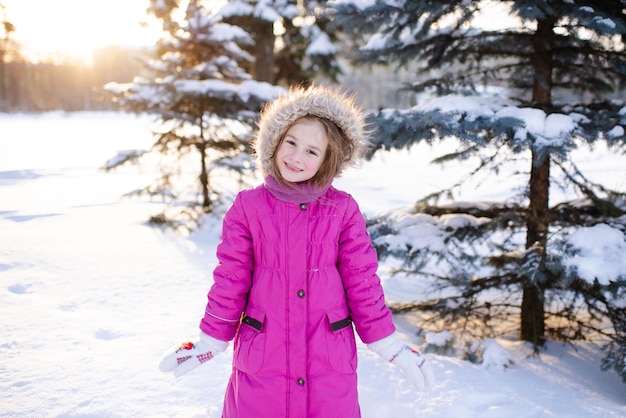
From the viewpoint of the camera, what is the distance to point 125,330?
137 inches

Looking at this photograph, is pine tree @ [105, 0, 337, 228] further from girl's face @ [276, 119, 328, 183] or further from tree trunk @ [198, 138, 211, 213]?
girl's face @ [276, 119, 328, 183]

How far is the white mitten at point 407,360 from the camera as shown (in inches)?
79.5

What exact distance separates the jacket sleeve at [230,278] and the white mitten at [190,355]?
4 centimetres

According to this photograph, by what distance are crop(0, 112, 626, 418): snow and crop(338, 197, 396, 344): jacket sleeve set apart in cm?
100

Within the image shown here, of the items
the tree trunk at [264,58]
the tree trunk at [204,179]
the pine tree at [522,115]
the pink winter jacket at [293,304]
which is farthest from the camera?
the tree trunk at [264,58]

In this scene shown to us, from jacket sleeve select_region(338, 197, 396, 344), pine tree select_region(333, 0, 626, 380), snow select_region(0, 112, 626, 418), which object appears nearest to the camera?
jacket sleeve select_region(338, 197, 396, 344)

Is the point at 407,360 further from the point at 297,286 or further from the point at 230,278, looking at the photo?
the point at 230,278

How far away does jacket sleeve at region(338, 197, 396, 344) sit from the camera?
2.06 meters

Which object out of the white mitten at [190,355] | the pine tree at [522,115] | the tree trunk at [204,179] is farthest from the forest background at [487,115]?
the white mitten at [190,355]

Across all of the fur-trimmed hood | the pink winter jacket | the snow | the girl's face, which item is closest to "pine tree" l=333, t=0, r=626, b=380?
the snow

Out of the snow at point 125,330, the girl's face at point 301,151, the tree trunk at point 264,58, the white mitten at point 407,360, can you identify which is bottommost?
the snow at point 125,330

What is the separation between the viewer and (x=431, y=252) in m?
3.81

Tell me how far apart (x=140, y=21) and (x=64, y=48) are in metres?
2.80

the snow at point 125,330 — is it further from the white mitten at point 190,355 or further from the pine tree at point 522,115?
the white mitten at point 190,355
